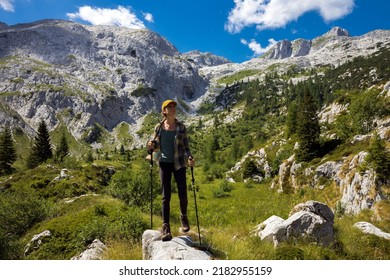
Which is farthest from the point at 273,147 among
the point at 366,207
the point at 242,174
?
the point at 366,207

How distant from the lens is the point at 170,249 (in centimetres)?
794

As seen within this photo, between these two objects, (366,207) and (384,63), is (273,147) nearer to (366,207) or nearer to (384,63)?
(366,207)

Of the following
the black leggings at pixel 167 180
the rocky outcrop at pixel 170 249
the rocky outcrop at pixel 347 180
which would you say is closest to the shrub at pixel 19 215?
the rocky outcrop at pixel 170 249

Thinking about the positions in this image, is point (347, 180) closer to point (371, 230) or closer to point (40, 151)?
point (371, 230)

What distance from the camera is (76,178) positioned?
34500 mm

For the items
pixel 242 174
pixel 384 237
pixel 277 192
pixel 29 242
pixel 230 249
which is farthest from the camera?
pixel 242 174

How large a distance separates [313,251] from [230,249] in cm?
317

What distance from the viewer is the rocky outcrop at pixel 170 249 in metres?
7.73

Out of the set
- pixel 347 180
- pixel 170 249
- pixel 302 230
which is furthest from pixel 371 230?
pixel 347 180

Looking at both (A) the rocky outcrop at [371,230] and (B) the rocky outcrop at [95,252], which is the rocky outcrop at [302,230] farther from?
(B) the rocky outcrop at [95,252]

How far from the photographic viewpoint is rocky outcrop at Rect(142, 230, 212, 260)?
7730mm

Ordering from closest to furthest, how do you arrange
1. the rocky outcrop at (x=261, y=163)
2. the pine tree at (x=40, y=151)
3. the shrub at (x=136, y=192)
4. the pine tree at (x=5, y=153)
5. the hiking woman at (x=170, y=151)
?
the hiking woman at (x=170, y=151) < the shrub at (x=136, y=192) < the rocky outcrop at (x=261, y=163) < the pine tree at (x=40, y=151) < the pine tree at (x=5, y=153)

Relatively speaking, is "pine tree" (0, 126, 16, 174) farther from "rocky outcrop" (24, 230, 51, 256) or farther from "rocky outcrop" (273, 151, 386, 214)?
"rocky outcrop" (24, 230, 51, 256)

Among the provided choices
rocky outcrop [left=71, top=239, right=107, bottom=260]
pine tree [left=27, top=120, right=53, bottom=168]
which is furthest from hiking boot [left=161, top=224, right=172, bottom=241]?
pine tree [left=27, top=120, right=53, bottom=168]
